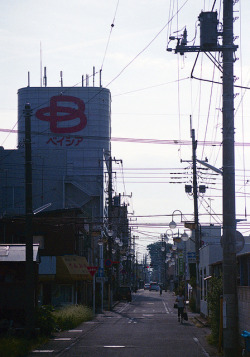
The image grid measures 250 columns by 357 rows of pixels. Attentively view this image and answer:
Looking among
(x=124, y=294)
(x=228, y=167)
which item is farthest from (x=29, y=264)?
(x=124, y=294)

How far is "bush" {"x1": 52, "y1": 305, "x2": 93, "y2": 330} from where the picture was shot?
3234cm

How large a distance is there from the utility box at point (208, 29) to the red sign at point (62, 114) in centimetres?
8159

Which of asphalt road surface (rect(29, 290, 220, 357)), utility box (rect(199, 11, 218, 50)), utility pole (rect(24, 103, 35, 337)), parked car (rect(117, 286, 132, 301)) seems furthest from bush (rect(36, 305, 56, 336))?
parked car (rect(117, 286, 132, 301))

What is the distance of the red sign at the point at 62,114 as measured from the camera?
99375 millimetres

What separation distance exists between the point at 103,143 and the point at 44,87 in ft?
43.3

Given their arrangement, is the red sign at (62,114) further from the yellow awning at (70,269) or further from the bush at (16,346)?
the bush at (16,346)

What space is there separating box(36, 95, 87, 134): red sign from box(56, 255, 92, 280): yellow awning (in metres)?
50.5

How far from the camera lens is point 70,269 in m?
48.5

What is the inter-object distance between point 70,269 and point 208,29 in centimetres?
3288

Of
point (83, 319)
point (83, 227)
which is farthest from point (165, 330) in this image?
point (83, 227)

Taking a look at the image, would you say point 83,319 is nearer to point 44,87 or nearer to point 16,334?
point 16,334

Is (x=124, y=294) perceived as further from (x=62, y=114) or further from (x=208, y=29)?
(x=208, y=29)

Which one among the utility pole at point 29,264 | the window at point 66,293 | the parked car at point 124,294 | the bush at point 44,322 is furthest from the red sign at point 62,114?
the utility pole at point 29,264

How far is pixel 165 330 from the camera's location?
32.1 metres
